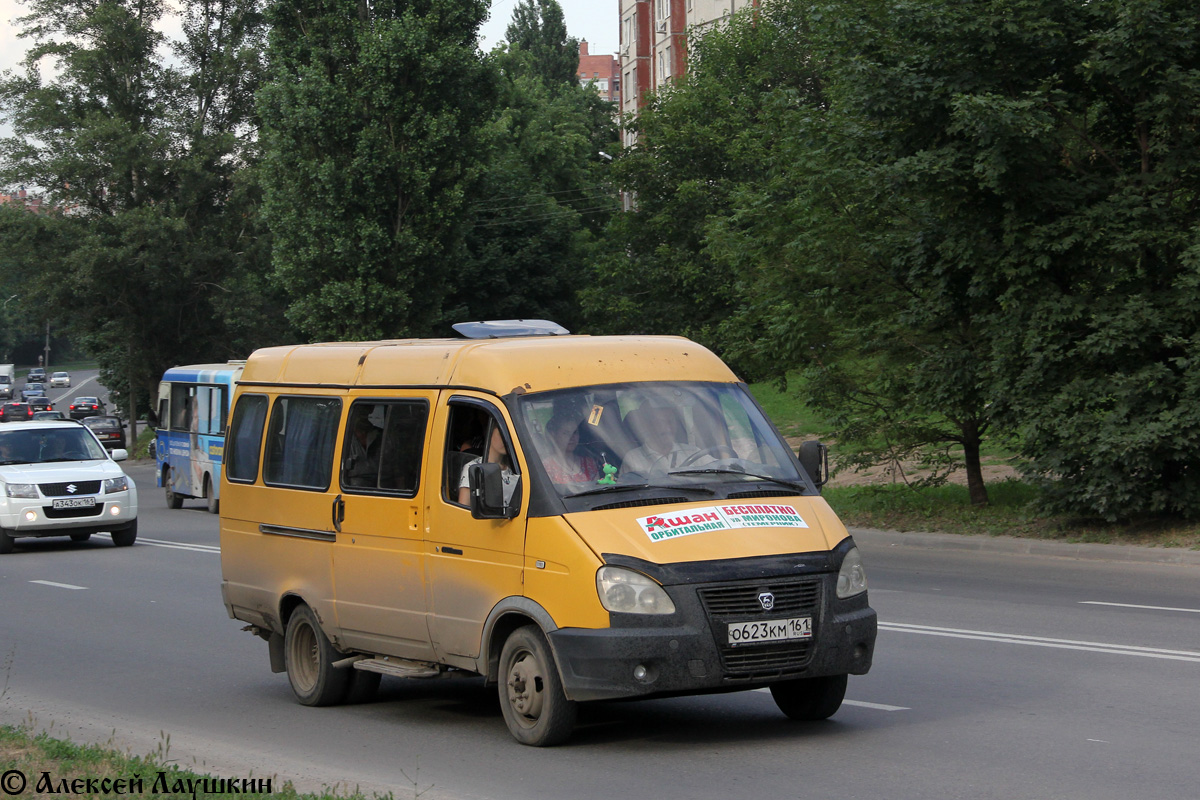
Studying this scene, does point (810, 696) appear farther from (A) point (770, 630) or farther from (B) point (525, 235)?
(B) point (525, 235)

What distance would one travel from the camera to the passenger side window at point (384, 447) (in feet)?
26.7

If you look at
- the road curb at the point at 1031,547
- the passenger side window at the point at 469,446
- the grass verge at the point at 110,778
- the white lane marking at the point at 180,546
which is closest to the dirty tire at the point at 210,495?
the white lane marking at the point at 180,546

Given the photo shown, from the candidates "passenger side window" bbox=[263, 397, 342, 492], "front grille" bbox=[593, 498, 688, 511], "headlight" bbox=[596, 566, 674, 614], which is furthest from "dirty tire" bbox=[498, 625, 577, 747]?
"passenger side window" bbox=[263, 397, 342, 492]

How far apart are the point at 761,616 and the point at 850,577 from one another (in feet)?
→ 2.09

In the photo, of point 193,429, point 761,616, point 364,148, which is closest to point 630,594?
point 761,616

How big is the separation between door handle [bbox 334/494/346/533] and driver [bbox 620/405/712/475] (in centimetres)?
207

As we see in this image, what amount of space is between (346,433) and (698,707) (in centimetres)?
273

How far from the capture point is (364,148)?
41.6 metres

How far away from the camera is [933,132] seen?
17.6 metres

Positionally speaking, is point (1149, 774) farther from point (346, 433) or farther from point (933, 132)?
point (933, 132)

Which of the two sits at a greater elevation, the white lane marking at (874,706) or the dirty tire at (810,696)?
the dirty tire at (810,696)

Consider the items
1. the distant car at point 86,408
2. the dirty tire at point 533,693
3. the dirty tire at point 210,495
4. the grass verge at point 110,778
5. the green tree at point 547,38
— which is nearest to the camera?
the grass verge at point 110,778

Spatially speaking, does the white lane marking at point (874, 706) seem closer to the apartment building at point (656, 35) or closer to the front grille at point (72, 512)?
the front grille at point (72, 512)

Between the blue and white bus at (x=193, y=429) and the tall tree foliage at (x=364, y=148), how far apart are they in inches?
488
